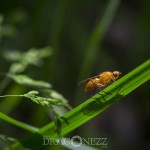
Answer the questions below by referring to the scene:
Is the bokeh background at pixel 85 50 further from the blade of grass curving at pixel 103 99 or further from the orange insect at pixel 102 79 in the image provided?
the blade of grass curving at pixel 103 99

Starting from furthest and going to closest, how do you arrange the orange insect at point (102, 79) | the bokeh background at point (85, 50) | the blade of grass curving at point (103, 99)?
the bokeh background at point (85, 50)
the orange insect at point (102, 79)
the blade of grass curving at point (103, 99)

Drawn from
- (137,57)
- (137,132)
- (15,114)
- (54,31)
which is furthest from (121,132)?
(54,31)

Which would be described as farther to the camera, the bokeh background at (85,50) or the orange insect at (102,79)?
the bokeh background at (85,50)

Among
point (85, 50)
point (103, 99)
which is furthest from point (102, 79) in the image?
point (85, 50)

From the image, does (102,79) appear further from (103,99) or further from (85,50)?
(85,50)

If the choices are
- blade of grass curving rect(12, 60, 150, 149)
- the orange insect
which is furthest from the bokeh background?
blade of grass curving rect(12, 60, 150, 149)

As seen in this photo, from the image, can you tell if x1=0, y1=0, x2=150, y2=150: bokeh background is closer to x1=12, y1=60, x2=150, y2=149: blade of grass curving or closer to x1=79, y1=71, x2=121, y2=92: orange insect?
x1=79, y1=71, x2=121, y2=92: orange insect

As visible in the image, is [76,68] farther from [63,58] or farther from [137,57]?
[137,57]

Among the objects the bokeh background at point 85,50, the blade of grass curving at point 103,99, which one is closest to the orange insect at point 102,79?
the blade of grass curving at point 103,99
